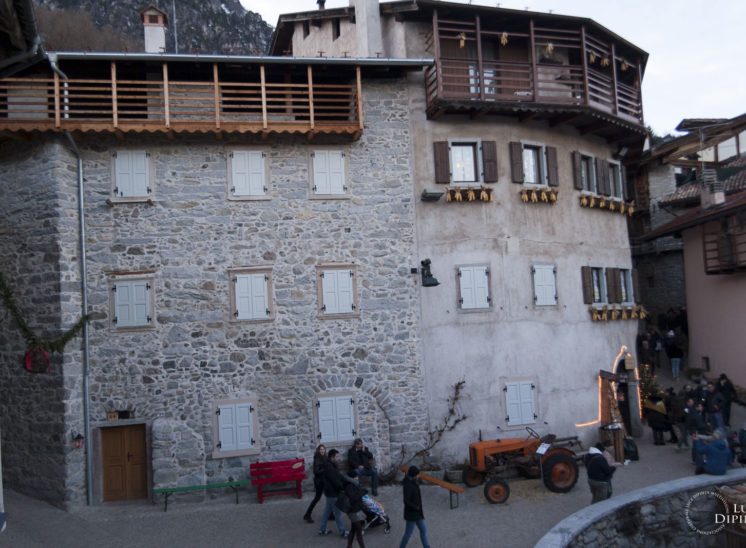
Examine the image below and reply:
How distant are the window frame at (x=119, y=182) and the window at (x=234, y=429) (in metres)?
5.04

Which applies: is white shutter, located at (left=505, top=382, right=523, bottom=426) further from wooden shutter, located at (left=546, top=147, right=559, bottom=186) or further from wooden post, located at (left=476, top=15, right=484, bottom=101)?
wooden post, located at (left=476, top=15, right=484, bottom=101)

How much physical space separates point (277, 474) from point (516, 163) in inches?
384

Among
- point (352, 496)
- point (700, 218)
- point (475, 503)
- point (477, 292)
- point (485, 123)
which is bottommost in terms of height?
point (475, 503)

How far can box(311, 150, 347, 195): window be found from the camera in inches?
597

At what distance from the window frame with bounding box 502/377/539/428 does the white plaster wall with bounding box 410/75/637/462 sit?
0.10m

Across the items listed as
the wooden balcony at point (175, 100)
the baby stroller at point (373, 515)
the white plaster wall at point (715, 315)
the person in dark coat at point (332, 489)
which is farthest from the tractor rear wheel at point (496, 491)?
the white plaster wall at point (715, 315)

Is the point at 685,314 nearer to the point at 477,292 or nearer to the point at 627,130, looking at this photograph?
the point at 627,130

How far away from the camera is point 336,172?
15.3 m

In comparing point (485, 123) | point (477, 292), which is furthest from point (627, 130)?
point (477, 292)

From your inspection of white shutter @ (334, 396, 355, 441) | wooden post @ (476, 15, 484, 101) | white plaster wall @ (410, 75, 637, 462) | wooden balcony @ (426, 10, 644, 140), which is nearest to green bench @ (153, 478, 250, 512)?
white shutter @ (334, 396, 355, 441)

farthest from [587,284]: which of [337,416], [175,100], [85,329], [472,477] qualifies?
[85,329]

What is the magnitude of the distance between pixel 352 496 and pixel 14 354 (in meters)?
8.97

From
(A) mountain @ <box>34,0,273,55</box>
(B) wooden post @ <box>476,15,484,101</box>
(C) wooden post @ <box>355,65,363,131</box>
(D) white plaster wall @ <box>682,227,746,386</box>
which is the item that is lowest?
(D) white plaster wall @ <box>682,227,746,386</box>

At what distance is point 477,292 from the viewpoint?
15781 mm
